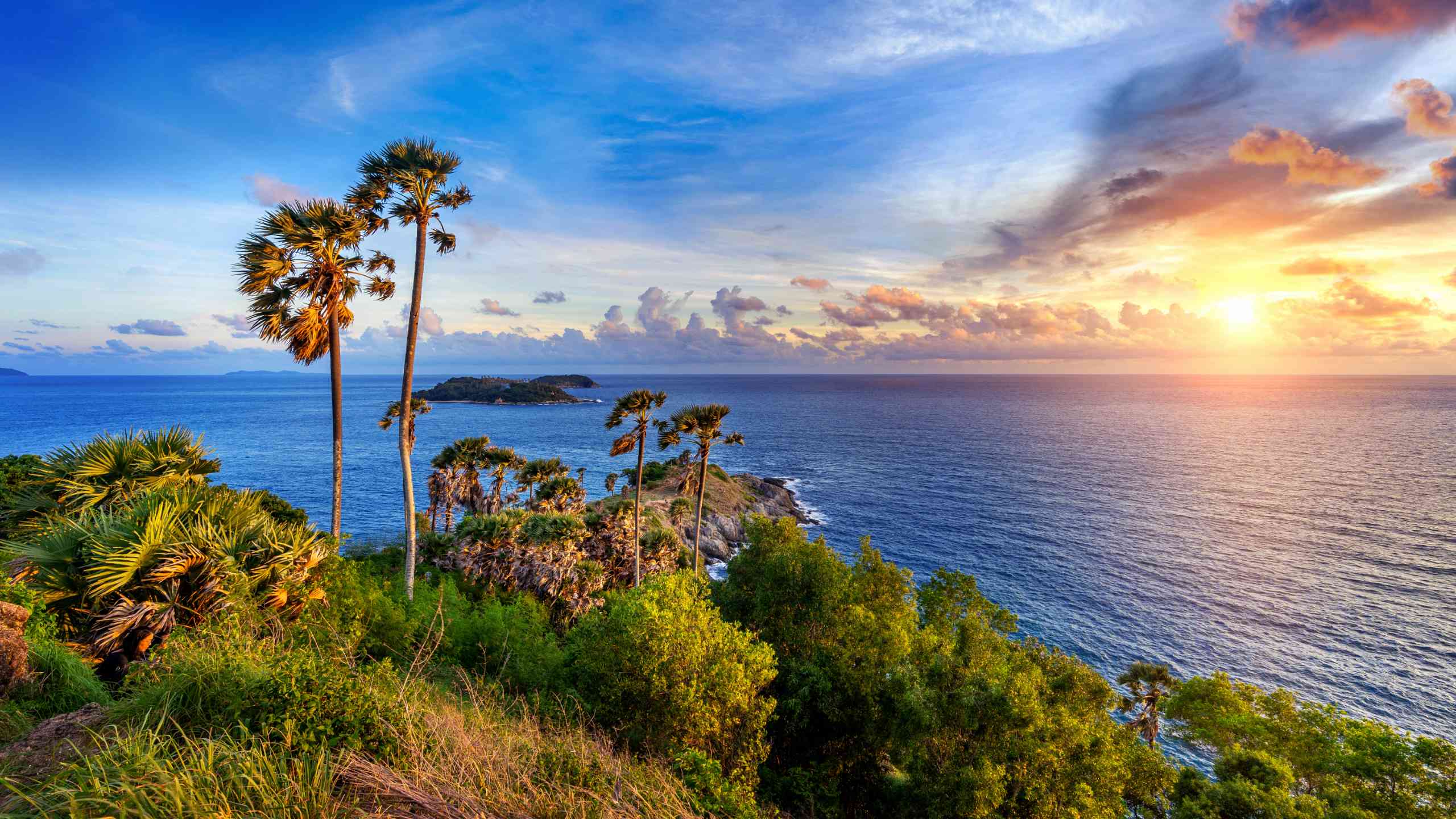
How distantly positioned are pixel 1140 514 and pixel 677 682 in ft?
234

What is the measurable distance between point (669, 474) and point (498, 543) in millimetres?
41053

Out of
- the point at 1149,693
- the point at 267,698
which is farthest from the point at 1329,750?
the point at 267,698

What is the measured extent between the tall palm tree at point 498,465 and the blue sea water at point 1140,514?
45.1 feet

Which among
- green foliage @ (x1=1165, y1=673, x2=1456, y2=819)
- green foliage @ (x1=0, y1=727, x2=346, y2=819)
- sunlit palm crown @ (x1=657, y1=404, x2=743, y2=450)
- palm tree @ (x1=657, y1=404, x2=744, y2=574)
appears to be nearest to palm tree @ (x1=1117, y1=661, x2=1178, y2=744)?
green foliage @ (x1=1165, y1=673, x2=1456, y2=819)

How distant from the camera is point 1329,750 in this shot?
18.4 m

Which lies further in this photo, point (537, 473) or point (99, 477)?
point (537, 473)

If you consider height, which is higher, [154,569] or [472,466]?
[154,569]

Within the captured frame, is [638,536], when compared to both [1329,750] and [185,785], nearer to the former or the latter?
[185,785]

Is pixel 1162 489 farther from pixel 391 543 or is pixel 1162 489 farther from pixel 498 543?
pixel 391 543

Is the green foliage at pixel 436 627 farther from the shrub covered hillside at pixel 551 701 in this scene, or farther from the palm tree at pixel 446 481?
the palm tree at pixel 446 481

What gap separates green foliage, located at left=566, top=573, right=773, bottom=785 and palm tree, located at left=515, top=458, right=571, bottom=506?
26.1 metres

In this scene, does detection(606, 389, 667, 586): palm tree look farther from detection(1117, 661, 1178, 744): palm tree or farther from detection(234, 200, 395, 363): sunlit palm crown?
detection(1117, 661, 1178, 744): palm tree

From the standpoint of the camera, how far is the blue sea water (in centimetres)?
3625

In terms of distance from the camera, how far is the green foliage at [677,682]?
12.4 meters
